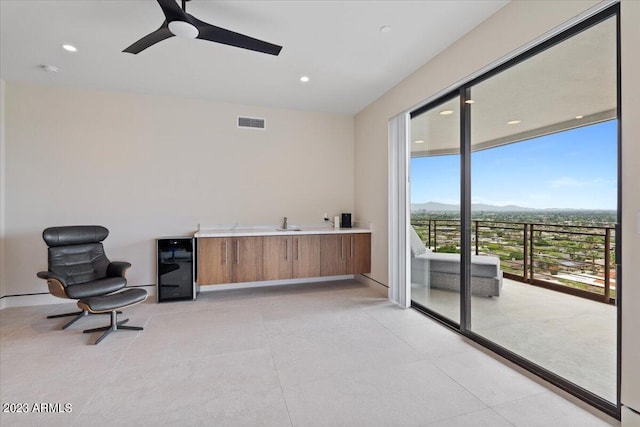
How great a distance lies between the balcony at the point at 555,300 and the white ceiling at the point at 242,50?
6.48 ft

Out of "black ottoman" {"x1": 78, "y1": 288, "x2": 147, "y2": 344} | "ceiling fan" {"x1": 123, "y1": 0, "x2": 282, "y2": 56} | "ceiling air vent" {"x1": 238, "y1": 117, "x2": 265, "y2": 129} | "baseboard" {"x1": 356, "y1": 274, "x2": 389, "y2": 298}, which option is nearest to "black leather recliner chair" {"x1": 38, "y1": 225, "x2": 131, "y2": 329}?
"black ottoman" {"x1": 78, "y1": 288, "x2": 147, "y2": 344}

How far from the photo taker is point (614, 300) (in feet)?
6.25

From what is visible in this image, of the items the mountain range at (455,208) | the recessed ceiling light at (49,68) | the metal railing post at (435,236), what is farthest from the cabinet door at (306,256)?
the recessed ceiling light at (49,68)

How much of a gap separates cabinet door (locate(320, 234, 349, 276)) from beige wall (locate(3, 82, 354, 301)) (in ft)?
2.23

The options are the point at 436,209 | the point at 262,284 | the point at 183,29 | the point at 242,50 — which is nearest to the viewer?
the point at 183,29

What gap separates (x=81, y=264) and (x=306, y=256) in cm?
284

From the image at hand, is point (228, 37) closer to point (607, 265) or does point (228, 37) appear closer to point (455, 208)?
point (455, 208)

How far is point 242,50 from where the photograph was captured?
304 cm

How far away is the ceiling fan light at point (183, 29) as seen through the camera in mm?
2131

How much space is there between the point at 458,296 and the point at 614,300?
1379mm

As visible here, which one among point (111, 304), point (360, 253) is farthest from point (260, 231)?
point (111, 304)

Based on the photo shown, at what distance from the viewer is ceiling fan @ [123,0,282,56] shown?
204 cm

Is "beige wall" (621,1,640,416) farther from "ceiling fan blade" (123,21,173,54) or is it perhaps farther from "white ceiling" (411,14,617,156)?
"ceiling fan blade" (123,21,173,54)

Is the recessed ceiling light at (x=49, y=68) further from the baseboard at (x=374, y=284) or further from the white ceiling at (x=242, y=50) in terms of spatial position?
the baseboard at (x=374, y=284)
